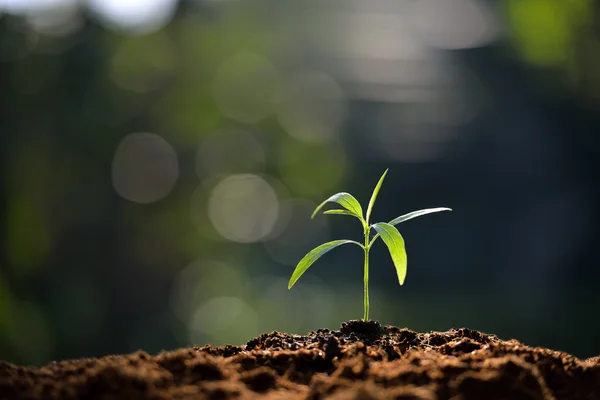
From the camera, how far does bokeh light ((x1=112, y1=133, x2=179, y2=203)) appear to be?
15.5ft

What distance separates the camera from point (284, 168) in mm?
6637

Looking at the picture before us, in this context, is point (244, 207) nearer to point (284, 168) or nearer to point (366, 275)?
point (284, 168)

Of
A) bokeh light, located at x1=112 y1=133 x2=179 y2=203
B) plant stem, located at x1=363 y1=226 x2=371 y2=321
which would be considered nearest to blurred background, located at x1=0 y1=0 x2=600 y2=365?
bokeh light, located at x1=112 y1=133 x2=179 y2=203

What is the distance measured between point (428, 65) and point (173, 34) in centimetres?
385

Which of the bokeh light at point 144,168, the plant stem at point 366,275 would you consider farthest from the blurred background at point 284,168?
the plant stem at point 366,275

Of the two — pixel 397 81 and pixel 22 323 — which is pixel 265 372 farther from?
pixel 397 81

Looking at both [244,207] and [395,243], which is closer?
[395,243]

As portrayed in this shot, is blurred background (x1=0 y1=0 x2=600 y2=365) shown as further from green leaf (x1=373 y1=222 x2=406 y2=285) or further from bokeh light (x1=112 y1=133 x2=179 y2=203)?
green leaf (x1=373 y1=222 x2=406 y2=285)

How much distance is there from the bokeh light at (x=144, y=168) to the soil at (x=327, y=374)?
A: 13.0 ft

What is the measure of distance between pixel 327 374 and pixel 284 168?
587 centimetres

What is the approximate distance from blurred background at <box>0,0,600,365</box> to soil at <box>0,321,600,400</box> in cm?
362

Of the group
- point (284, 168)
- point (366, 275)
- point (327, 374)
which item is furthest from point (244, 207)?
point (327, 374)

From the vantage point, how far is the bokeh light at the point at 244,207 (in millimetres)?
6266

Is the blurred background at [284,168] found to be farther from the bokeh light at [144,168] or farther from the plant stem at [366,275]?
the plant stem at [366,275]
